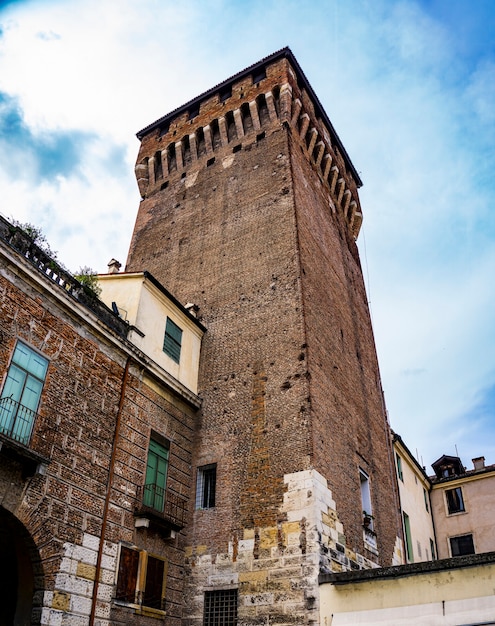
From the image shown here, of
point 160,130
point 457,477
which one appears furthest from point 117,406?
point 457,477

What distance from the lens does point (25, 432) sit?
12172mm

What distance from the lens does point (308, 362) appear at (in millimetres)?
16906

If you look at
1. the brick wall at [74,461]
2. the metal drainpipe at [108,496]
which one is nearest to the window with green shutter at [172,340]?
the brick wall at [74,461]

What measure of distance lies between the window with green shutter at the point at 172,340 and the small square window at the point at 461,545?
1999 centimetres

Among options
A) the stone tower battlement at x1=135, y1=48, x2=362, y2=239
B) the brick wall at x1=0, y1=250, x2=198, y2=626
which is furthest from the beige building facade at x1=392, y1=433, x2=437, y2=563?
the brick wall at x1=0, y1=250, x2=198, y2=626

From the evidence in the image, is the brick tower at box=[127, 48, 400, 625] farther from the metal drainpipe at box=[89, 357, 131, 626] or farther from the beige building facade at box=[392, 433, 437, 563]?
the beige building facade at box=[392, 433, 437, 563]

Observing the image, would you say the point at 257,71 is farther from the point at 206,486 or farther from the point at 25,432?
the point at 25,432

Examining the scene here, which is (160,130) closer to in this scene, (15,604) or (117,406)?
(117,406)

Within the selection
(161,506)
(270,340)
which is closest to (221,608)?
(161,506)

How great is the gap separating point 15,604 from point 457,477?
24698mm

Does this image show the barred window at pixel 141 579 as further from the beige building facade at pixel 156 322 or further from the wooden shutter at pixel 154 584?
the beige building facade at pixel 156 322

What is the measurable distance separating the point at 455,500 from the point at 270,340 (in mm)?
18922

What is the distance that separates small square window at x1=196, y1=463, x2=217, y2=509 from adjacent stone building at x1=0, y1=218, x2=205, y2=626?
337 millimetres

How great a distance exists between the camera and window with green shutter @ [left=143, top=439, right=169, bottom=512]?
599 inches
